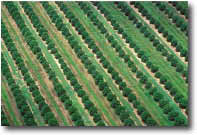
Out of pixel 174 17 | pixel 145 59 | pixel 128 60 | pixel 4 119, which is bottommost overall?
pixel 4 119

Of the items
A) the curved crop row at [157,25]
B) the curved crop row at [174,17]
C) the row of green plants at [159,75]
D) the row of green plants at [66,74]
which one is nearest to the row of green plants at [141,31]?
the row of green plants at [159,75]

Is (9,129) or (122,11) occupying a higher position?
(122,11)

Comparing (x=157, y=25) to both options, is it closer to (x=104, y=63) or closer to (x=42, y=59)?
(x=104, y=63)

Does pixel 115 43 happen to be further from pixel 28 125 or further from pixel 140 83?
pixel 28 125

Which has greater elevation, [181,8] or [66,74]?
[181,8]

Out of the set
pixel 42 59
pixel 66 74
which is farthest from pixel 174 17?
pixel 42 59

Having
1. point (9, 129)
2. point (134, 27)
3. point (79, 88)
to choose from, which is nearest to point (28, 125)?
point (9, 129)
